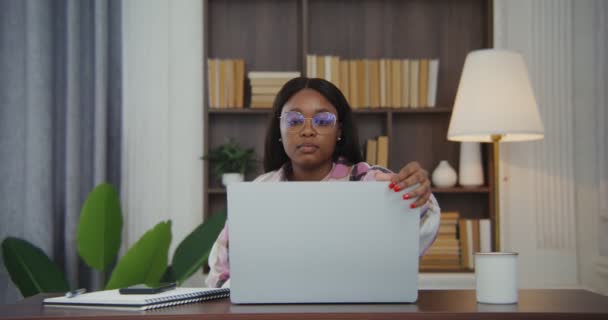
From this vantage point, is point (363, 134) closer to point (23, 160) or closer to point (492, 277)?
point (23, 160)

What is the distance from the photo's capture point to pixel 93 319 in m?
1.15

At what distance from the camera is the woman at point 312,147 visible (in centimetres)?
178

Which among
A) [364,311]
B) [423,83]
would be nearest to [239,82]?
[423,83]

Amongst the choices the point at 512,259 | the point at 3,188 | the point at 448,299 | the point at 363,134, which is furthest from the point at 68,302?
the point at 363,134

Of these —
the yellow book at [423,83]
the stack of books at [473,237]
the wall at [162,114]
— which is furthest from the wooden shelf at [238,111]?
the stack of books at [473,237]

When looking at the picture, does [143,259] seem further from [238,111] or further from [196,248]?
[238,111]

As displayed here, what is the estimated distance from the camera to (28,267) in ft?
9.09

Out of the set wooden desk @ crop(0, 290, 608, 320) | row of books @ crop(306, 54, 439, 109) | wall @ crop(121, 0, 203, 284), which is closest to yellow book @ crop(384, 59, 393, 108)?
row of books @ crop(306, 54, 439, 109)

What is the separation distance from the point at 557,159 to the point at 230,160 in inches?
60.8

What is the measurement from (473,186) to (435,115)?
43 centimetres

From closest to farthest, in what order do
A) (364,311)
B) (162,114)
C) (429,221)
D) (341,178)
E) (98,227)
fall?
1. (364,311)
2. (429,221)
3. (341,178)
4. (98,227)
5. (162,114)

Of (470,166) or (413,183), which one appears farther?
(470,166)

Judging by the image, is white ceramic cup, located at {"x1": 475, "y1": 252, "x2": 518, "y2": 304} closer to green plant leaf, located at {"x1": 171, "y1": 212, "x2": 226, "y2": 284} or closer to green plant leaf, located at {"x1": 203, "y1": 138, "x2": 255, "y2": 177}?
green plant leaf, located at {"x1": 171, "y1": 212, "x2": 226, "y2": 284}

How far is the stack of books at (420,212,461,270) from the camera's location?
10.8ft
